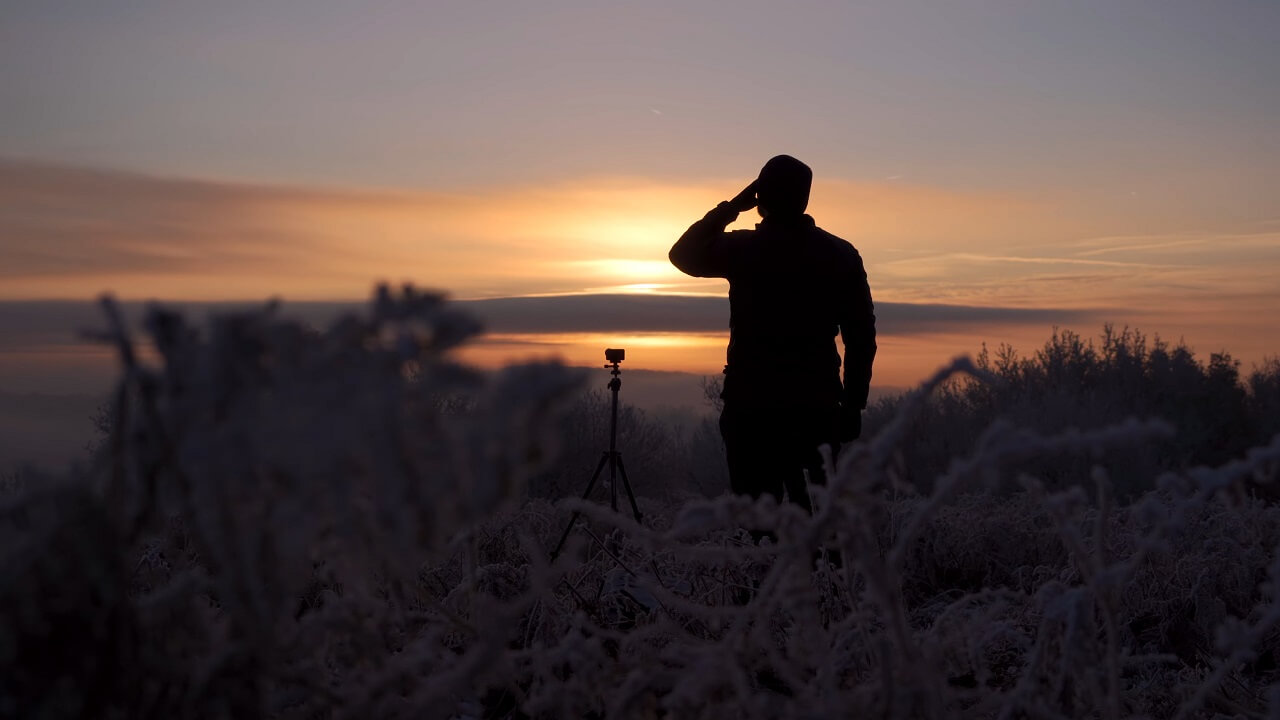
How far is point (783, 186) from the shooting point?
17.1ft

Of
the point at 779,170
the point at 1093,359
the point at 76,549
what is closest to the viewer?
the point at 76,549

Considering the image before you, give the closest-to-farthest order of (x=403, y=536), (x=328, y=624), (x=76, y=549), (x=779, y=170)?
(x=403, y=536) → (x=76, y=549) → (x=328, y=624) → (x=779, y=170)

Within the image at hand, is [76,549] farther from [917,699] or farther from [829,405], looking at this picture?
[829,405]

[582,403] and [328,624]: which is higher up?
[328,624]

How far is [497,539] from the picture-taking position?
214 inches

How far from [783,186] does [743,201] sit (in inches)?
17.2

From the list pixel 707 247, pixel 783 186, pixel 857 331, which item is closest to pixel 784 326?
pixel 857 331

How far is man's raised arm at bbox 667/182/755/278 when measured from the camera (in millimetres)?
5395

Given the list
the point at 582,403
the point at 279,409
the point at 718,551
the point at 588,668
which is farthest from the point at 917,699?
the point at 582,403

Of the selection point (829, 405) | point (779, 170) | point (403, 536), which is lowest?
point (829, 405)

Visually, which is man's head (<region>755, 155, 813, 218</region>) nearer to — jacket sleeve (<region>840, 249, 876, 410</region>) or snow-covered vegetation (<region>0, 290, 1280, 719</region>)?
jacket sleeve (<region>840, 249, 876, 410</region>)

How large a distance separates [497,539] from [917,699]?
448cm

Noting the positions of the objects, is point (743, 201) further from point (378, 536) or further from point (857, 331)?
point (378, 536)

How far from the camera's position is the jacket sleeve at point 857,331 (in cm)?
541
